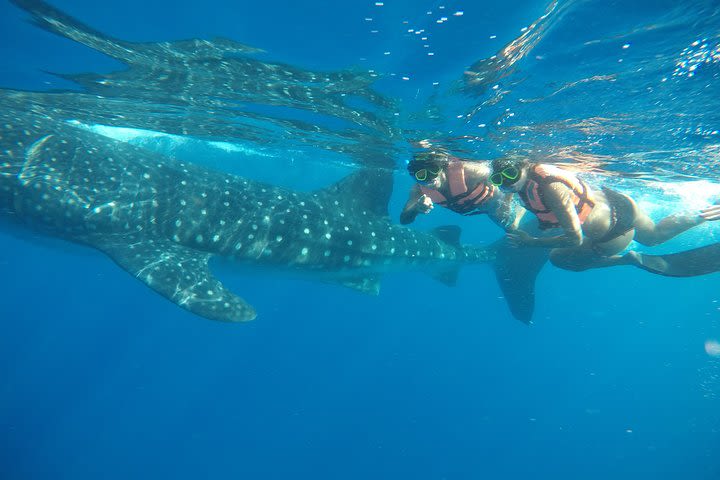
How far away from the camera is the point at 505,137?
40.9ft

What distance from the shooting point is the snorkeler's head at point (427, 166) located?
6.50 m

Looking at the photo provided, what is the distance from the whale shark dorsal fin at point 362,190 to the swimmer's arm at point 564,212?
209 inches

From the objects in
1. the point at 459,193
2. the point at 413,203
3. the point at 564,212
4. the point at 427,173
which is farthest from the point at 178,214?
the point at 564,212

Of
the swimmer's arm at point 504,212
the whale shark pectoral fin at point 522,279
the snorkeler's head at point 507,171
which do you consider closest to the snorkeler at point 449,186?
the swimmer's arm at point 504,212

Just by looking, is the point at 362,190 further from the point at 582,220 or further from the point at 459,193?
the point at 582,220

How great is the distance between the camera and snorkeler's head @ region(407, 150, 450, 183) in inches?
256

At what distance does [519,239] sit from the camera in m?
6.75

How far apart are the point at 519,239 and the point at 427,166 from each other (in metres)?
2.05

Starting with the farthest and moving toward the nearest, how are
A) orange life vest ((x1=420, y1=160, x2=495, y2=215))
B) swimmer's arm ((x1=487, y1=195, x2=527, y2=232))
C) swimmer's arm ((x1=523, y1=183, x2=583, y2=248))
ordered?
1. swimmer's arm ((x1=487, y1=195, x2=527, y2=232))
2. orange life vest ((x1=420, y1=160, x2=495, y2=215))
3. swimmer's arm ((x1=523, y1=183, x2=583, y2=248))

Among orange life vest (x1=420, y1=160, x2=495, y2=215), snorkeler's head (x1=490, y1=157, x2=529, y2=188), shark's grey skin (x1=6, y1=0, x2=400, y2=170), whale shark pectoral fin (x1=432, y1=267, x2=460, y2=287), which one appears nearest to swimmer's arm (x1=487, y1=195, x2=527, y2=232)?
orange life vest (x1=420, y1=160, x2=495, y2=215)

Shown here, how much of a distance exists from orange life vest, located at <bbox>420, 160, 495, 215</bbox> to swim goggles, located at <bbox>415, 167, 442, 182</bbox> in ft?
1.37

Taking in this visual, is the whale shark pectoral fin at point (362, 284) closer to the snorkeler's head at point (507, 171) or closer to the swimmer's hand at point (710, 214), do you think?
the snorkeler's head at point (507, 171)

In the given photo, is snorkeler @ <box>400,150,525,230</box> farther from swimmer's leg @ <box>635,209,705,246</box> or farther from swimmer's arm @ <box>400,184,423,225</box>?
swimmer's leg @ <box>635,209,705,246</box>

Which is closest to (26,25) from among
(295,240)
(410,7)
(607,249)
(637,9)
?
(295,240)
